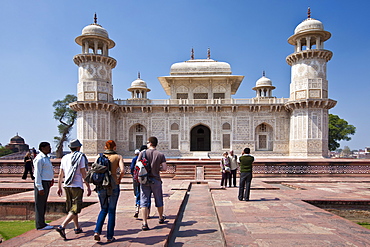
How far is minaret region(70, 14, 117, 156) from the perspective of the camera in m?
20.7

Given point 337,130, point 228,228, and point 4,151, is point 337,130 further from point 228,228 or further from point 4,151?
point 4,151

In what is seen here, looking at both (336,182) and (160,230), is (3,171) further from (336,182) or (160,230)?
(336,182)

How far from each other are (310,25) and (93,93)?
665 inches

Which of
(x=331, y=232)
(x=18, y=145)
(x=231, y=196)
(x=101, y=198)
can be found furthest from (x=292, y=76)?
(x=18, y=145)

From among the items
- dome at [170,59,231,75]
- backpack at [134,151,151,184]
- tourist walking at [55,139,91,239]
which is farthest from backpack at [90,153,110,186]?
dome at [170,59,231,75]

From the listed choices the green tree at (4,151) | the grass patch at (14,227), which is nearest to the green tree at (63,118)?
the green tree at (4,151)

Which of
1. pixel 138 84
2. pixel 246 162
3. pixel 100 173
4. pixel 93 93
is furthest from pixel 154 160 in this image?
pixel 138 84

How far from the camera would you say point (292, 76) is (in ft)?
71.7

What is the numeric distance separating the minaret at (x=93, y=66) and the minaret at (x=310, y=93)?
14.3 meters

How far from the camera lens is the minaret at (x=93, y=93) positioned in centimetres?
2072

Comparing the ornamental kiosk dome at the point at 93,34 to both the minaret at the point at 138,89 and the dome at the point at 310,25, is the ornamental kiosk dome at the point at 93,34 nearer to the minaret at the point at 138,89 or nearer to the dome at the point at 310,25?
the minaret at the point at 138,89

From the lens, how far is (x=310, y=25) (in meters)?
20.6

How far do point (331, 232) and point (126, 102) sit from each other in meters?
21.1

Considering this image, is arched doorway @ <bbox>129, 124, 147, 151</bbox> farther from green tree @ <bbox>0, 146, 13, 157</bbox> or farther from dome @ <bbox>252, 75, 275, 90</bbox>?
green tree @ <bbox>0, 146, 13, 157</bbox>
